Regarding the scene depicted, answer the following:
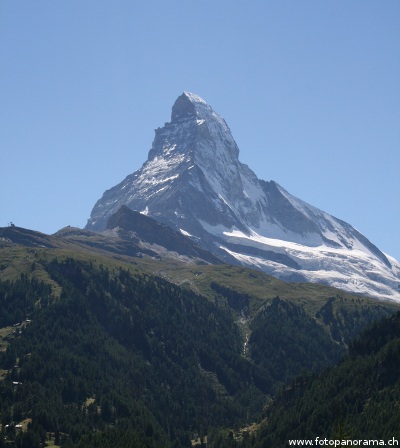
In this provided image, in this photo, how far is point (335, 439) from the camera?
88.1 metres

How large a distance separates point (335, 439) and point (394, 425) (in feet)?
379

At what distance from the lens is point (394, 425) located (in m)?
196

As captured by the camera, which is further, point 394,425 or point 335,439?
point 394,425

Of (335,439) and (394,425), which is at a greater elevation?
(335,439)
